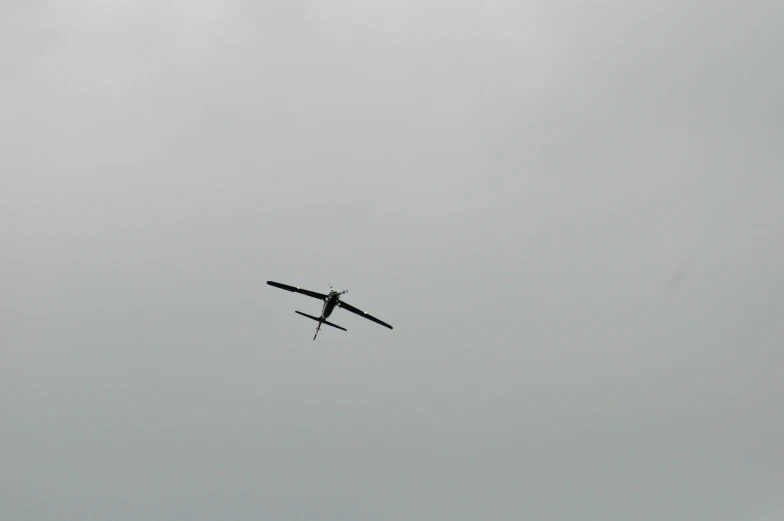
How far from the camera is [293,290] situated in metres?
146

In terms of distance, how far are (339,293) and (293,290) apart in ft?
31.4

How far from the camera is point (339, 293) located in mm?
143625
